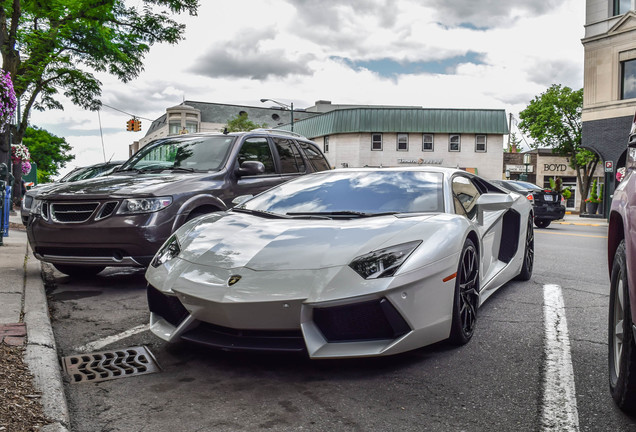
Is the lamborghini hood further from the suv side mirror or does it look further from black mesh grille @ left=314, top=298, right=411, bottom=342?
the suv side mirror

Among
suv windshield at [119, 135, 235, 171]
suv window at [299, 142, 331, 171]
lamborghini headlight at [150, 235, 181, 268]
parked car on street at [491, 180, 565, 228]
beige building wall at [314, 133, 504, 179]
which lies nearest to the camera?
lamborghini headlight at [150, 235, 181, 268]

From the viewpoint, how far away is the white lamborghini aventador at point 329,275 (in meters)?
3.17

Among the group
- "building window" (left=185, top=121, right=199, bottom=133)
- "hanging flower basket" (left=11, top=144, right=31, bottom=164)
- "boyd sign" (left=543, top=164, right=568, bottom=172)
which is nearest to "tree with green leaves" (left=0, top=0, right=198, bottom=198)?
"hanging flower basket" (left=11, top=144, right=31, bottom=164)

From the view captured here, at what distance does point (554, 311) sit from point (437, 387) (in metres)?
2.32

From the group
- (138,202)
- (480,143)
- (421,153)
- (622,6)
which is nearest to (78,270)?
(138,202)

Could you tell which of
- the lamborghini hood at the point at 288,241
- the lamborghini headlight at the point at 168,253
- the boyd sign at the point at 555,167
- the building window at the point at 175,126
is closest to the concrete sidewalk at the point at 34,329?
the lamborghini headlight at the point at 168,253

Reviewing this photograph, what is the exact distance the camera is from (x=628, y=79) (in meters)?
27.2

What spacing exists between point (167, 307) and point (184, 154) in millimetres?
3660

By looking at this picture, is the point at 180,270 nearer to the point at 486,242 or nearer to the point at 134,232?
the point at 134,232

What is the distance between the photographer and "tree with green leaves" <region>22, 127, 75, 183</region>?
69500 millimetres

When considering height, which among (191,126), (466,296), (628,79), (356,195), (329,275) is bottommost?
(466,296)

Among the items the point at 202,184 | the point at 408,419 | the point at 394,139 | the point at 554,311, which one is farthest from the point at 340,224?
the point at 394,139

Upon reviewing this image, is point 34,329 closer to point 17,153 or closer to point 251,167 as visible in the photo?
point 251,167

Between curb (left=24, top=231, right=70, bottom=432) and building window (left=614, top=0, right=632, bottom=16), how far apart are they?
29.4 metres
